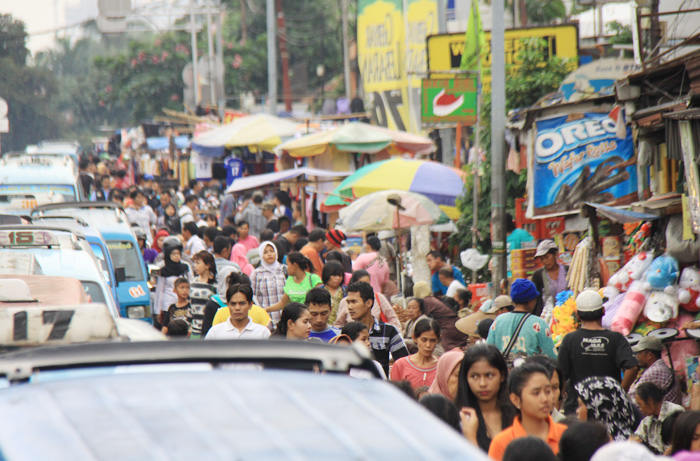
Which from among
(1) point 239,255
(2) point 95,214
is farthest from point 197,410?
(2) point 95,214

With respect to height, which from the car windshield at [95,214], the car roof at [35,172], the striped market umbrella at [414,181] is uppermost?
the car roof at [35,172]

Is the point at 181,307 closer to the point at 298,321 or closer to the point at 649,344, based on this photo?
the point at 298,321

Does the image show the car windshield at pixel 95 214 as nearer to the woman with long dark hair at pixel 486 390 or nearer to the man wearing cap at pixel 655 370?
the man wearing cap at pixel 655 370

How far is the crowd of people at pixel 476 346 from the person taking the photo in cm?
470

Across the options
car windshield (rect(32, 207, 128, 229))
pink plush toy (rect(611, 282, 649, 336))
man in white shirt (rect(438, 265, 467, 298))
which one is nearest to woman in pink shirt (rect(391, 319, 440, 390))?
pink plush toy (rect(611, 282, 649, 336))

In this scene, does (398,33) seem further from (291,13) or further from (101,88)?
(101,88)

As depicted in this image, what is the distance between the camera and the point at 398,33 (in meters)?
26.8

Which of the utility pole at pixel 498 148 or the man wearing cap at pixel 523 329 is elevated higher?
the utility pole at pixel 498 148

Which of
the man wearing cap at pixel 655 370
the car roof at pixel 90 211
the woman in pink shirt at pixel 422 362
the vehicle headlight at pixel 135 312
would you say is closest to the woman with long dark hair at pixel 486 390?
the woman in pink shirt at pixel 422 362

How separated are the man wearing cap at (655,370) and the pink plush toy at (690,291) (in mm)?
521

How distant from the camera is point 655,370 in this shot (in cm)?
808

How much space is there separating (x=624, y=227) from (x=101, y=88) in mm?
63060

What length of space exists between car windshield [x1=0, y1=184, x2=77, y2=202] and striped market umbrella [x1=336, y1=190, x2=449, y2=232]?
247 inches

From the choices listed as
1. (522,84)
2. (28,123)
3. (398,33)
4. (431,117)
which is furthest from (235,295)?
(28,123)
